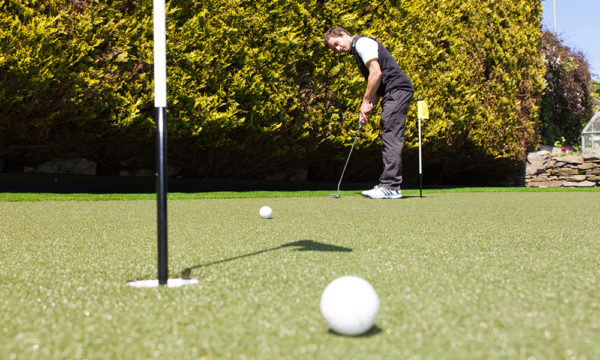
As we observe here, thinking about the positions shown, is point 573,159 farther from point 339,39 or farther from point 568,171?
point 339,39

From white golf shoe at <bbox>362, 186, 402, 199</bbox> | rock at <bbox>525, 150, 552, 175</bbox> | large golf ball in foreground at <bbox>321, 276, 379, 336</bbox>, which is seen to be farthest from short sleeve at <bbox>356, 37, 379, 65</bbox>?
rock at <bbox>525, 150, 552, 175</bbox>

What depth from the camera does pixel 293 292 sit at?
65.9 inches

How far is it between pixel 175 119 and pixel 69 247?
4631 millimetres

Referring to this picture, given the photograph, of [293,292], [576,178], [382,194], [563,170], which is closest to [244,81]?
[382,194]

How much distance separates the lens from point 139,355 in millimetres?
1142

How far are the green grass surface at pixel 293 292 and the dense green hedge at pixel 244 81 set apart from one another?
331cm

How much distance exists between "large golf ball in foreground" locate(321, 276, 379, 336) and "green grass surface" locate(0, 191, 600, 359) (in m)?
0.03

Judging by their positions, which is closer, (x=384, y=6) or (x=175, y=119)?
(x=175, y=119)

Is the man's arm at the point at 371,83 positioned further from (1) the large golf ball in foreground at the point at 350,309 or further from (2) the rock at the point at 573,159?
(2) the rock at the point at 573,159

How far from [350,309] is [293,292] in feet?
1.46

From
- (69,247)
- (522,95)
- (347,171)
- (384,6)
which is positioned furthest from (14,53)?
(522,95)

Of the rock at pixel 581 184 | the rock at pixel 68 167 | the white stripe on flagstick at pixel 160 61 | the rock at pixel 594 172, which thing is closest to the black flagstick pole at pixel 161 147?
the white stripe on flagstick at pixel 160 61

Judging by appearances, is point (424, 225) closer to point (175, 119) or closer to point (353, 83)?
point (175, 119)

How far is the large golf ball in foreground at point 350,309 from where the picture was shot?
1.26 m
